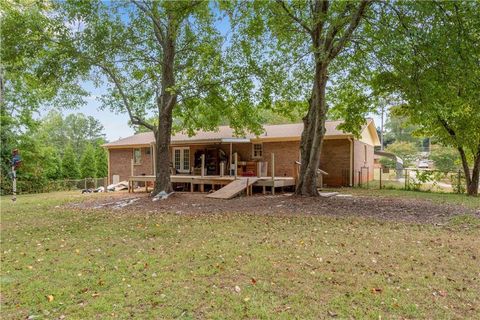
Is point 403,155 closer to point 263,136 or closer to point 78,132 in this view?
point 263,136

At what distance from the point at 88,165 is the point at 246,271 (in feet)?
90.2

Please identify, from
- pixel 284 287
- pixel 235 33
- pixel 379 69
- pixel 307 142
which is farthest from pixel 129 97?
pixel 284 287

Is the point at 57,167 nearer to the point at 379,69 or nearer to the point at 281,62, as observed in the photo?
the point at 281,62

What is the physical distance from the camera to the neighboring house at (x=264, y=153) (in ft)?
59.7

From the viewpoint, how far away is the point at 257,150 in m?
19.8

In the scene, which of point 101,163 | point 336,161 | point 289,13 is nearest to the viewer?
point 289,13

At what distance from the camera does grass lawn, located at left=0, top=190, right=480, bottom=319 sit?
3.58 meters

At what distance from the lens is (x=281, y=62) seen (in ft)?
42.7

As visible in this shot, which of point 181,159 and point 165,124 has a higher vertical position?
point 165,124

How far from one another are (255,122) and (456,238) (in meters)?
10.3

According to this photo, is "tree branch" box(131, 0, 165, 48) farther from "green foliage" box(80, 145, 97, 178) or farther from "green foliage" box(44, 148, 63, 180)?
Result: "green foliage" box(80, 145, 97, 178)

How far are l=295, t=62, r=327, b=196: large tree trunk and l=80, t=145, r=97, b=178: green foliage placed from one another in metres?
21.9

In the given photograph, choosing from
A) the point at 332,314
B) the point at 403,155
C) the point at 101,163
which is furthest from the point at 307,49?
the point at 403,155

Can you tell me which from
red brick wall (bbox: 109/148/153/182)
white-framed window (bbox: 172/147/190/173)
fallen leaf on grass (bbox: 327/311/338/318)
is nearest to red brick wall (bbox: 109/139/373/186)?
white-framed window (bbox: 172/147/190/173)
